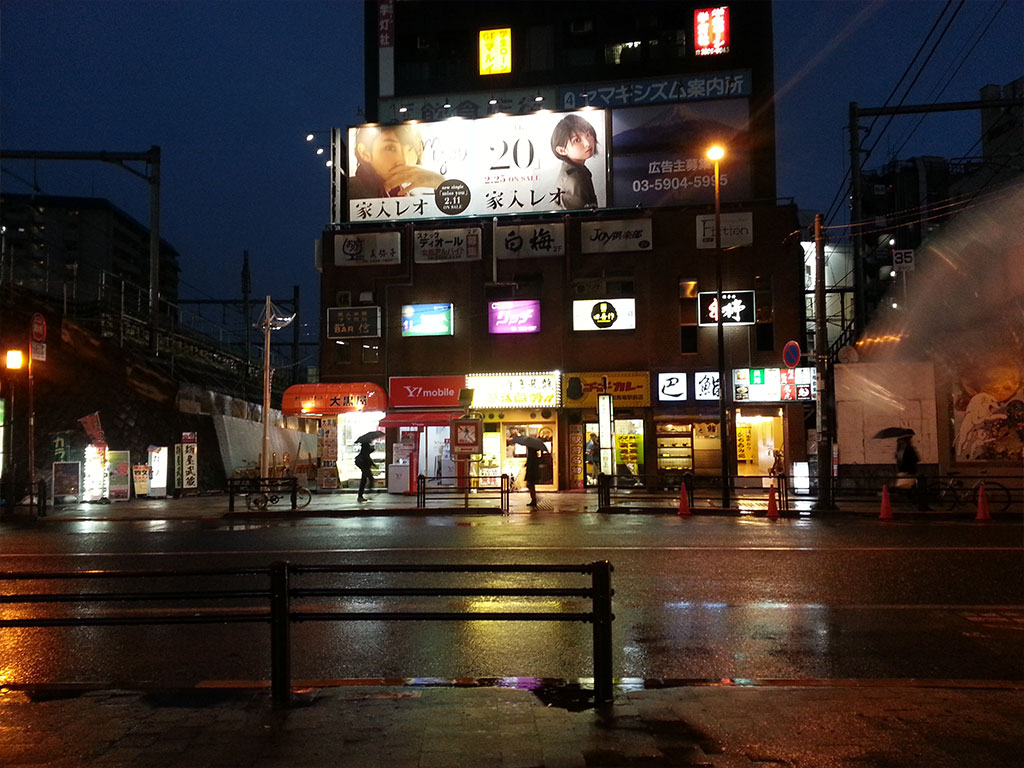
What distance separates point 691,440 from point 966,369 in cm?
993

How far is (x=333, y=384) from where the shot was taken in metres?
31.1

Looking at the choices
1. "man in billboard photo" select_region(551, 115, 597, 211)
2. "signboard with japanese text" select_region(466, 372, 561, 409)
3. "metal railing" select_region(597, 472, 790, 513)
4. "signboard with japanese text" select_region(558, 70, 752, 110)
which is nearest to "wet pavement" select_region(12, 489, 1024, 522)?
"metal railing" select_region(597, 472, 790, 513)

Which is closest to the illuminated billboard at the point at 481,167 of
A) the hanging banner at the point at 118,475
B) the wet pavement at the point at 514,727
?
the hanging banner at the point at 118,475

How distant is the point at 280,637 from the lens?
574cm

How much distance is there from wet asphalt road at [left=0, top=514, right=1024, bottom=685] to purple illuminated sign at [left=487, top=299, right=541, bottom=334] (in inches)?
623

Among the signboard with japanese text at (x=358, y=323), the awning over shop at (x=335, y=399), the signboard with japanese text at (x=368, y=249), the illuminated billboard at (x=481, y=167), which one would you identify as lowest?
the awning over shop at (x=335, y=399)

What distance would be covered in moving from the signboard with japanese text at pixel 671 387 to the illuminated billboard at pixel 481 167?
25.3 feet

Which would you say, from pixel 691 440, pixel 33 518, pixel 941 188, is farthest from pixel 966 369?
pixel 941 188

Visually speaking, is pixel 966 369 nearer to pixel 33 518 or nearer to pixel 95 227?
pixel 33 518

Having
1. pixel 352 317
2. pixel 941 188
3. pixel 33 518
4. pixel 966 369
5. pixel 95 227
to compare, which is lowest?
pixel 33 518

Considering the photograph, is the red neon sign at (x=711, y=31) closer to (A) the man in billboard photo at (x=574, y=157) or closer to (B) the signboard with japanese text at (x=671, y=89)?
(B) the signboard with japanese text at (x=671, y=89)

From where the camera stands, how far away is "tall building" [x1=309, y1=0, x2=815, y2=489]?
2995 centimetres

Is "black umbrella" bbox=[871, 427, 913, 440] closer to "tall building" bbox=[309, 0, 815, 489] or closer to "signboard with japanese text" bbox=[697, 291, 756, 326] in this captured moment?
"tall building" bbox=[309, 0, 815, 489]

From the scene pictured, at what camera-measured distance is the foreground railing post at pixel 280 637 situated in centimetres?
564
